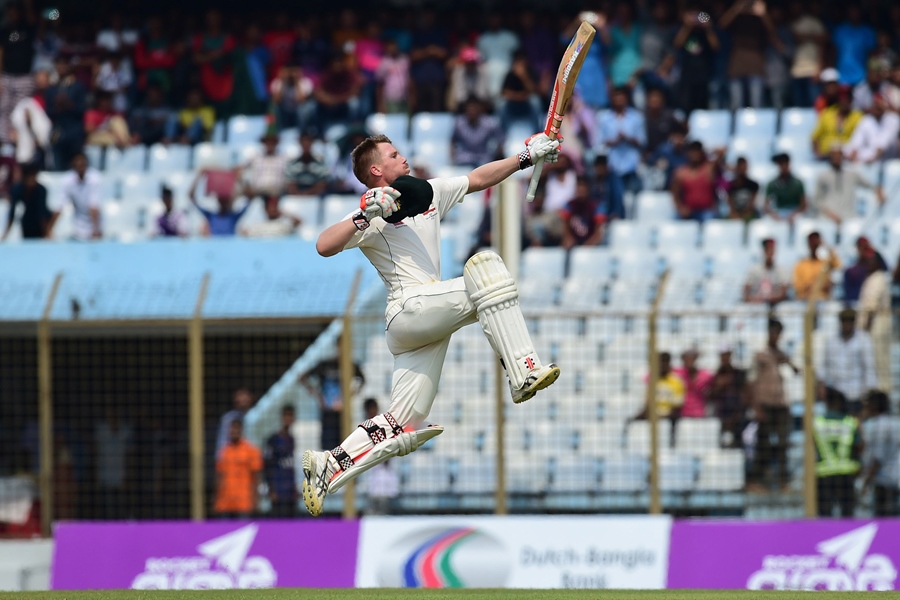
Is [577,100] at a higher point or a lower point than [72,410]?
higher

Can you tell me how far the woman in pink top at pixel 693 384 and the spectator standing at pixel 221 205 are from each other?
5.72 m

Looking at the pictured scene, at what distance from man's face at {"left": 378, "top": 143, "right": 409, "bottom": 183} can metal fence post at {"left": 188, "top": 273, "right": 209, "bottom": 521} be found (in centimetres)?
455

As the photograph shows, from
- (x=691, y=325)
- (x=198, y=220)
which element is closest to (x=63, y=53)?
(x=198, y=220)

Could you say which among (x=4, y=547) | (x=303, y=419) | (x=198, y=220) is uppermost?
(x=198, y=220)

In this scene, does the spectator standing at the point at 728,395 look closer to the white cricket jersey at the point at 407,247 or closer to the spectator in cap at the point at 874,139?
the white cricket jersey at the point at 407,247

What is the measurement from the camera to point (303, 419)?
12.8 metres

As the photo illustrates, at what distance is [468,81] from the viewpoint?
60.5 ft

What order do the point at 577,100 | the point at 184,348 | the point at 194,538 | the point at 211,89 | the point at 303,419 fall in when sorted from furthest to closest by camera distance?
the point at 211,89 < the point at 577,100 < the point at 184,348 < the point at 303,419 < the point at 194,538

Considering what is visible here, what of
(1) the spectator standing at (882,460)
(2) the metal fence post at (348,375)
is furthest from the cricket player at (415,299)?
(1) the spectator standing at (882,460)

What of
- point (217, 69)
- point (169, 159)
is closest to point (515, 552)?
point (169, 159)

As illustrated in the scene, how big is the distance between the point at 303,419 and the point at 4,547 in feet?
8.82

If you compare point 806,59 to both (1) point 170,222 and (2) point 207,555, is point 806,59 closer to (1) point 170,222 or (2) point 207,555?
(1) point 170,222

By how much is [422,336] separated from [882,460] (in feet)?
18.5

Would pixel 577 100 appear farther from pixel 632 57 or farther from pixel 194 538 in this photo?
pixel 194 538
